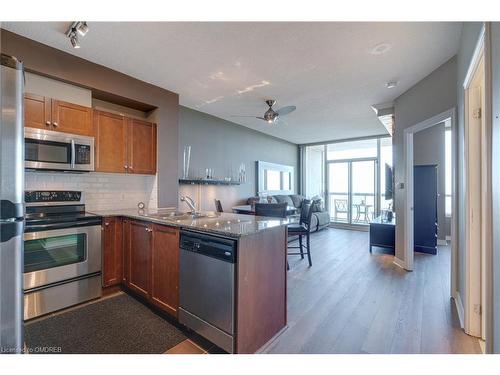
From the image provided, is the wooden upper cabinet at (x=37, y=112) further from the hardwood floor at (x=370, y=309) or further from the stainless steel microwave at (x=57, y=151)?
the hardwood floor at (x=370, y=309)

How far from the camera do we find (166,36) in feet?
7.41

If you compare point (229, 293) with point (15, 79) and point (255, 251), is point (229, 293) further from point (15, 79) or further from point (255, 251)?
point (15, 79)

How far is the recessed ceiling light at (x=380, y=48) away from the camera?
2372 mm

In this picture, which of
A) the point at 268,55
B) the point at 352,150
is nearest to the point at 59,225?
the point at 268,55

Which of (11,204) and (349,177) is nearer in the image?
(11,204)

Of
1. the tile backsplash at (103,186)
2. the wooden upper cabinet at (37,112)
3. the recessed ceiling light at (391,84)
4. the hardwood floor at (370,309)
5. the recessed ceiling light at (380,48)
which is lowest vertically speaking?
the hardwood floor at (370,309)

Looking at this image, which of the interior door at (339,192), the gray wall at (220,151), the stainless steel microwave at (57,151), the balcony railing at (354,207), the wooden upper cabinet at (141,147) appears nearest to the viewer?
the stainless steel microwave at (57,151)

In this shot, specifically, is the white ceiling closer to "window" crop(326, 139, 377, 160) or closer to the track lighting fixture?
the track lighting fixture

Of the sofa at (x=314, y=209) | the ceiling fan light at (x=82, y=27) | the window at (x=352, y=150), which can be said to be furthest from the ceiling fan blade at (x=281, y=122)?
the ceiling fan light at (x=82, y=27)

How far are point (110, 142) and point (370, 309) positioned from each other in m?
3.57

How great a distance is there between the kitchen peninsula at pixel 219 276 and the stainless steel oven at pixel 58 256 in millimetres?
525

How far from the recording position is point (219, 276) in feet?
5.57

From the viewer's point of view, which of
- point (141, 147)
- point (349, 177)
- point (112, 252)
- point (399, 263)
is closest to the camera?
point (112, 252)

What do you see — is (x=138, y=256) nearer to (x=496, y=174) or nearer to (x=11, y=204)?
(x=11, y=204)
